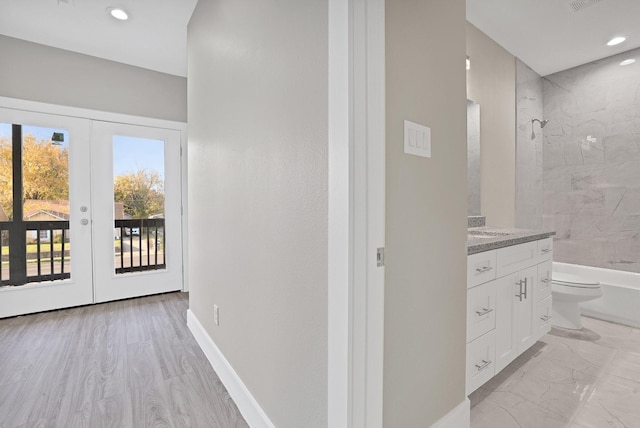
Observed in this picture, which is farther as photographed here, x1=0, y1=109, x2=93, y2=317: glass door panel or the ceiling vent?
x1=0, y1=109, x2=93, y2=317: glass door panel

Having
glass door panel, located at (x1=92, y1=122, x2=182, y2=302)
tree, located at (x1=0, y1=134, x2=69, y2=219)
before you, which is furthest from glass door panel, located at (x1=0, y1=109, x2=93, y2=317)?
glass door panel, located at (x1=92, y1=122, x2=182, y2=302)

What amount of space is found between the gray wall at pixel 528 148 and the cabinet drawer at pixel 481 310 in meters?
2.04

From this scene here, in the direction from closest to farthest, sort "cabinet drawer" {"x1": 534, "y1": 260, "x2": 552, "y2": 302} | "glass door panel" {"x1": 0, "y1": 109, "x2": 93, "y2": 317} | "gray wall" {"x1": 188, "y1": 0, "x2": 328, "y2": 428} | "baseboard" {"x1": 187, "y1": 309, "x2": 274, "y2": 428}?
"gray wall" {"x1": 188, "y1": 0, "x2": 328, "y2": 428} < "baseboard" {"x1": 187, "y1": 309, "x2": 274, "y2": 428} < "cabinet drawer" {"x1": 534, "y1": 260, "x2": 552, "y2": 302} < "glass door panel" {"x1": 0, "y1": 109, "x2": 93, "y2": 317}

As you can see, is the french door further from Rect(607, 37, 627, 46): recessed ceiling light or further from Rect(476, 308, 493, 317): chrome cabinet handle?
Rect(607, 37, 627, 46): recessed ceiling light

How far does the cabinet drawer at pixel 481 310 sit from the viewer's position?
147 cm

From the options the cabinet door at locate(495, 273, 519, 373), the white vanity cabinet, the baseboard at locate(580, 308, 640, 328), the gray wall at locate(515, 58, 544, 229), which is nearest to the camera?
the white vanity cabinet

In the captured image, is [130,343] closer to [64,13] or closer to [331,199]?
[331,199]

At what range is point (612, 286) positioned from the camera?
9.45ft

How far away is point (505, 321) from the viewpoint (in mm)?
1737

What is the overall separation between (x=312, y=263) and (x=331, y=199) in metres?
0.25

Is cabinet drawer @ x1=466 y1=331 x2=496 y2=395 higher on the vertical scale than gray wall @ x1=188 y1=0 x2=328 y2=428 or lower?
lower

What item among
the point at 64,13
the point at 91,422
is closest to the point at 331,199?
the point at 91,422

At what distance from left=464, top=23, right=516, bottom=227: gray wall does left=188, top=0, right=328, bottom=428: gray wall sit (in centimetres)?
196

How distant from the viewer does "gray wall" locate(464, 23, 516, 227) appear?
264 centimetres
